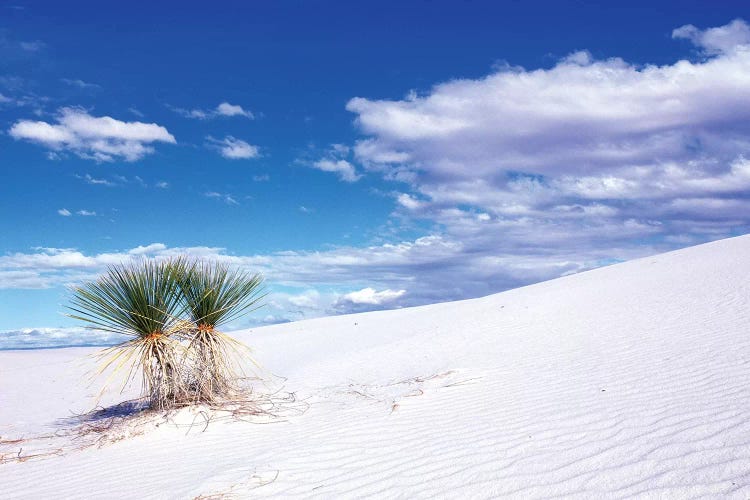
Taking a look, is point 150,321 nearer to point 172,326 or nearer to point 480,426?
point 172,326

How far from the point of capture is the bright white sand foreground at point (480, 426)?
4.94 metres

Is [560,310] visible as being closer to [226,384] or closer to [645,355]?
[645,355]

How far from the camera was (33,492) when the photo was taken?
6.65 m

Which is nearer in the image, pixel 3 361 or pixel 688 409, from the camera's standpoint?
pixel 688 409

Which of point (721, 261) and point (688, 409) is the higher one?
point (721, 261)

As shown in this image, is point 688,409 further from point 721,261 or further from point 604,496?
point 721,261

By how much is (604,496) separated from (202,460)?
16.1 feet

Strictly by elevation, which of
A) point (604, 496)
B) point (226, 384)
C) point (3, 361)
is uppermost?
point (3, 361)

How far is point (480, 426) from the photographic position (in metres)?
6.77

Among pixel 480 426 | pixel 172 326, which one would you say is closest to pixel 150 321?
pixel 172 326

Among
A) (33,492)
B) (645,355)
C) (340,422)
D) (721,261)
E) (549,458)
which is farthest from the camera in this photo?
(721,261)

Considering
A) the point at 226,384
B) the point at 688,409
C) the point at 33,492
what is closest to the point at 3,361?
the point at 226,384

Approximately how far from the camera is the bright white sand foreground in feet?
16.2

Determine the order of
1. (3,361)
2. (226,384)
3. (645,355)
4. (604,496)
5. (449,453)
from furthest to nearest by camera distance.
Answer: (3,361)
(226,384)
(645,355)
(449,453)
(604,496)
